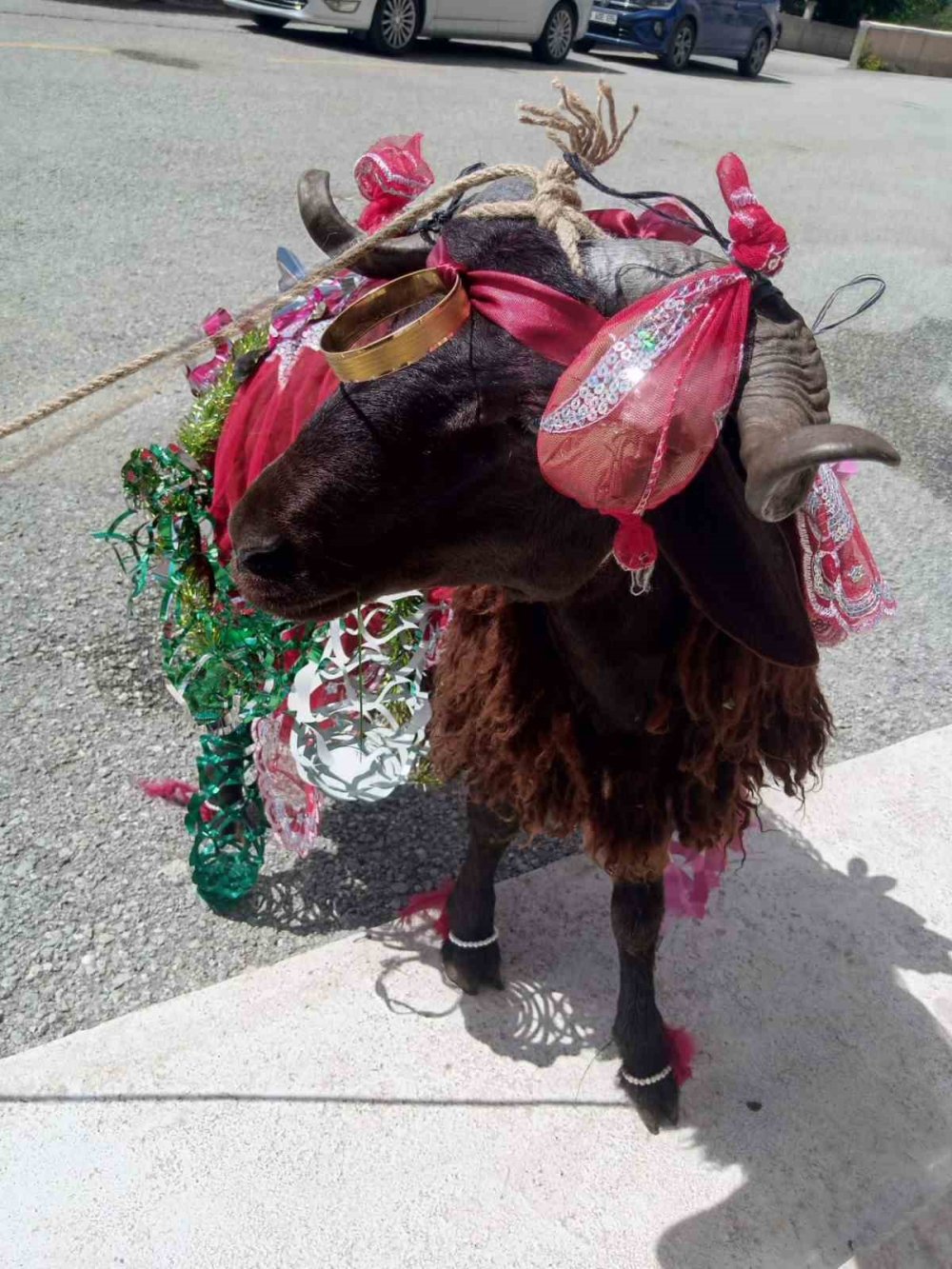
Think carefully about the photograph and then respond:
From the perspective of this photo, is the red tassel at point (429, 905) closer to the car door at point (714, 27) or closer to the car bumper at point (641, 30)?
the car bumper at point (641, 30)

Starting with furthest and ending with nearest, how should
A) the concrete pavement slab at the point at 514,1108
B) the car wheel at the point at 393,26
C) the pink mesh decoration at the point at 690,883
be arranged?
the car wheel at the point at 393,26 → the pink mesh decoration at the point at 690,883 → the concrete pavement slab at the point at 514,1108

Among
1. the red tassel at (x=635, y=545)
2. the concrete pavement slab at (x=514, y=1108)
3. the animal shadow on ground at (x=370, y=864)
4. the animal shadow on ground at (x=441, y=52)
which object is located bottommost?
the animal shadow on ground at (x=370, y=864)

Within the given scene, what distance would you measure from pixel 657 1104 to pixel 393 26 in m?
13.3

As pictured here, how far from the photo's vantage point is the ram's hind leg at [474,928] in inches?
111

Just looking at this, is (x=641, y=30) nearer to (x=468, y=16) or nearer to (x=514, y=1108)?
(x=468, y=16)

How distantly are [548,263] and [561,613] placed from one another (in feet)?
2.07

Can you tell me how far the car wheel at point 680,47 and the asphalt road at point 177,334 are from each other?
354 cm

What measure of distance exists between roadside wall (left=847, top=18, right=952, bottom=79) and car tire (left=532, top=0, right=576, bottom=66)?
12139mm

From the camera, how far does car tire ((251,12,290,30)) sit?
13.4 meters

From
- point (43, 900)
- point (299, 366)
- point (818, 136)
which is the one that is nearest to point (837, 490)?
point (299, 366)

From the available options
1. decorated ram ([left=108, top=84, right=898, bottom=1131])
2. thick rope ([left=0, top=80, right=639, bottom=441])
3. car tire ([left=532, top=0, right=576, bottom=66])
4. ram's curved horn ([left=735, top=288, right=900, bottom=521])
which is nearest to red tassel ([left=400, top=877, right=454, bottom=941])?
decorated ram ([left=108, top=84, right=898, bottom=1131])

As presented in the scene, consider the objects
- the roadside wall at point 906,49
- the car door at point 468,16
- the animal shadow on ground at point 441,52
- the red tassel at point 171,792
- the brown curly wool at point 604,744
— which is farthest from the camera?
the roadside wall at point 906,49

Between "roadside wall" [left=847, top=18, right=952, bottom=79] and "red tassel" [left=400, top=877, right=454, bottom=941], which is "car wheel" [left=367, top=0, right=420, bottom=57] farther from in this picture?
"roadside wall" [left=847, top=18, right=952, bottom=79]

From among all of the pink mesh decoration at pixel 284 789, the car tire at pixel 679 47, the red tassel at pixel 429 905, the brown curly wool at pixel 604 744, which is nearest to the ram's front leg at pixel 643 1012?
the brown curly wool at pixel 604 744
